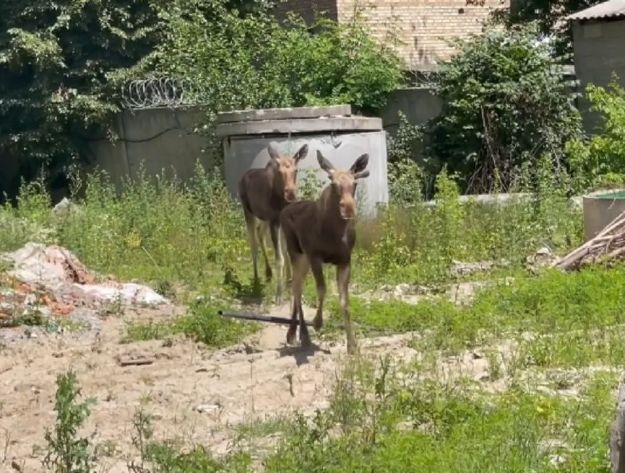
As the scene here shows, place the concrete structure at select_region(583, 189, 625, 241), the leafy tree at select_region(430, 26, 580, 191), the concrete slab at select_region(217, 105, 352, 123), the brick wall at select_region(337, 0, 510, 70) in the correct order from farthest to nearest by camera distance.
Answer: the brick wall at select_region(337, 0, 510, 70), the leafy tree at select_region(430, 26, 580, 191), the concrete slab at select_region(217, 105, 352, 123), the concrete structure at select_region(583, 189, 625, 241)

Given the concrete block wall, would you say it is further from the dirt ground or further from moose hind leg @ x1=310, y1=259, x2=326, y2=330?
moose hind leg @ x1=310, y1=259, x2=326, y2=330

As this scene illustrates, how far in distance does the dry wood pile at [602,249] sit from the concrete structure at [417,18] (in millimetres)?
13178

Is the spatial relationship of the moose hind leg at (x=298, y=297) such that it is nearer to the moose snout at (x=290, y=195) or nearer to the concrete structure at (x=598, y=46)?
the moose snout at (x=290, y=195)

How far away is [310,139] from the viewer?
56.4 feet

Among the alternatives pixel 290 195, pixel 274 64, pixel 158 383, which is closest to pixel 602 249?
pixel 290 195

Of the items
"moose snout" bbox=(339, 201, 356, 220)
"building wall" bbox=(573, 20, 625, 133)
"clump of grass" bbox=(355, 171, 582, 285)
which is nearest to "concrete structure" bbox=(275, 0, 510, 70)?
"building wall" bbox=(573, 20, 625, 133)

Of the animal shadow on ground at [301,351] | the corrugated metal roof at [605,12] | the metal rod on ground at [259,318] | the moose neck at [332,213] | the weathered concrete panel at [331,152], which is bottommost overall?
the animal shadow on ground at [301,351]

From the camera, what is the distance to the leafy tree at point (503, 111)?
1955 centimetres

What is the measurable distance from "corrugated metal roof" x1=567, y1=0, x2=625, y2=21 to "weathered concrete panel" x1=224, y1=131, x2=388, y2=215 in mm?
4359

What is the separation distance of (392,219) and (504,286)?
3.08m

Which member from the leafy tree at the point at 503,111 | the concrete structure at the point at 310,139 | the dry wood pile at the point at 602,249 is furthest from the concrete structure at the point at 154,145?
the dry wood pile at the point at 602,249

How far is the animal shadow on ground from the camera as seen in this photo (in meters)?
10.4

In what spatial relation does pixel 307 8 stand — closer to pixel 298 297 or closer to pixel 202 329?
pixel 202 329

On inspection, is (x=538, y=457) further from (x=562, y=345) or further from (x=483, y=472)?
(x=562, y=345)
